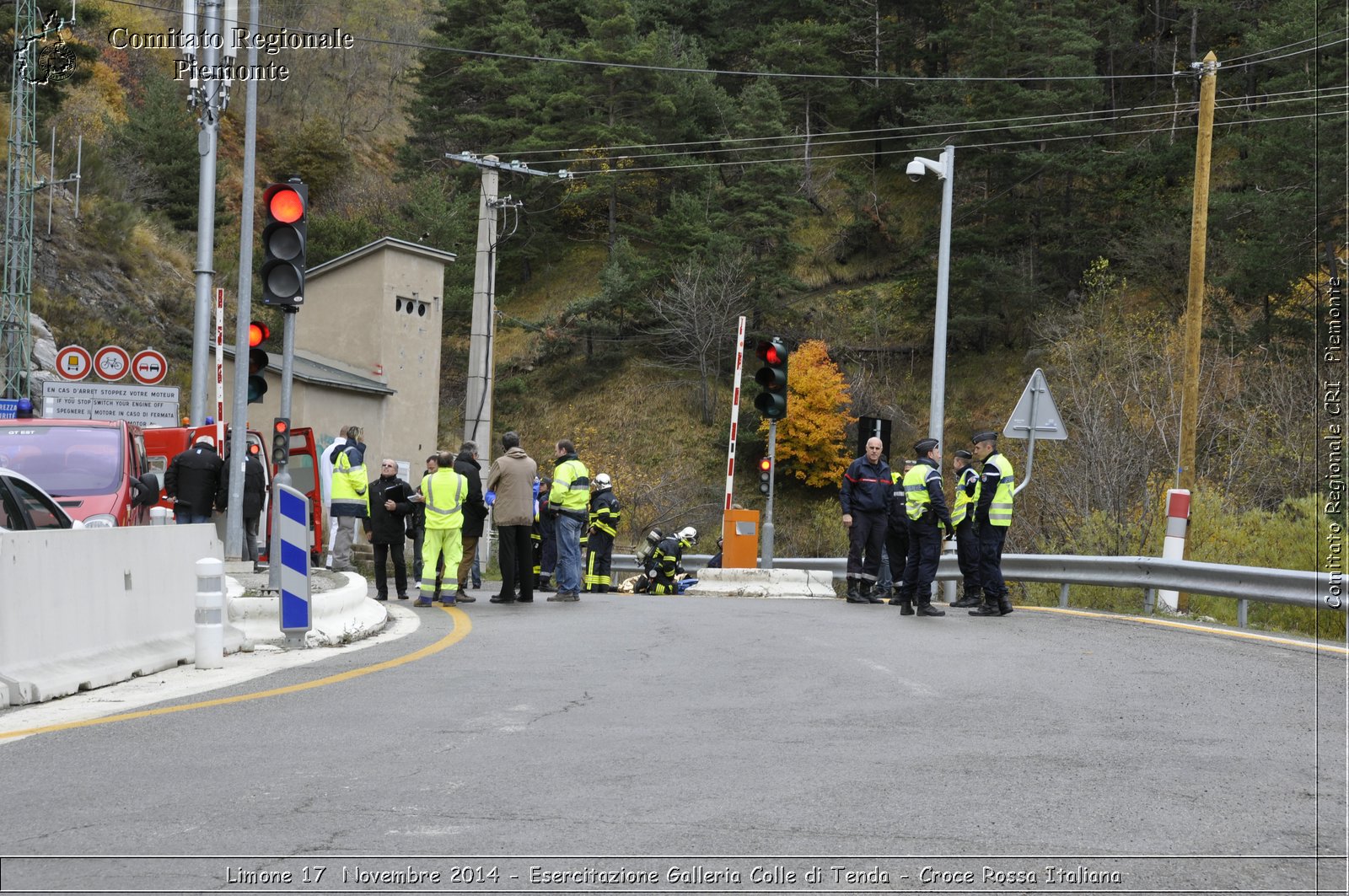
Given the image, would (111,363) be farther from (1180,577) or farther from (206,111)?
(1180,577)

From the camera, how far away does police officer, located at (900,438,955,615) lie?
569 inches

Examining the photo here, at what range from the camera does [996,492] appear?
46.7ft

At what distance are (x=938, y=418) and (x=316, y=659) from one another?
14.0 m

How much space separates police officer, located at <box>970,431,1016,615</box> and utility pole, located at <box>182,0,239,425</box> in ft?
32.2

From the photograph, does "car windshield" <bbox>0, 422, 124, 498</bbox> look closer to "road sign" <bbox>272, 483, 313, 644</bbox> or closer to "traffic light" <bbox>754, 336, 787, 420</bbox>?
"road sign" <bbox>272, 483, 313, 644</bbox>

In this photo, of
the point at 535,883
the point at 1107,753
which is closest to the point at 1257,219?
the point at 1107,753

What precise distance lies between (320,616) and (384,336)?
27863mm

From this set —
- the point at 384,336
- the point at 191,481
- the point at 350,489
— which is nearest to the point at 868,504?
the point at 350,489

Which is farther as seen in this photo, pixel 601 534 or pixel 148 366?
pixel 148 366

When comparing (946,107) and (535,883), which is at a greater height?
(946,107)

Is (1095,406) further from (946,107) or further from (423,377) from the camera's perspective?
(946,107)

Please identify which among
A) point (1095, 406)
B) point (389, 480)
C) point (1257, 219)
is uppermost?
point (1257, 219)

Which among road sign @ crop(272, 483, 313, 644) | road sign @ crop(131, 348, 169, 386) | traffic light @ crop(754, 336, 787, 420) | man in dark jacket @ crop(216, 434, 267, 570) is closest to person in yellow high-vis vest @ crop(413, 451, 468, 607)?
man in dark jacket @ crop(216, 434, 267, 570)

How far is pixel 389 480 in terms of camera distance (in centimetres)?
1669
